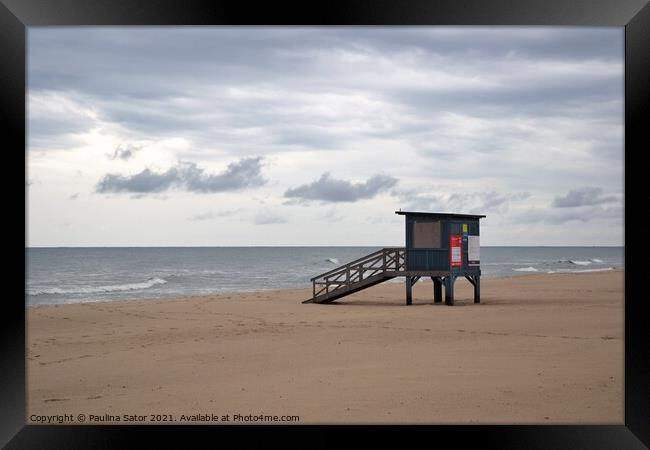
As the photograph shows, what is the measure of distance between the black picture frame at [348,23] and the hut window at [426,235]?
15830mm

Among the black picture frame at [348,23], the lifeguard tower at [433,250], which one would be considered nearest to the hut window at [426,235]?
the lifeguard tower at [433,250]

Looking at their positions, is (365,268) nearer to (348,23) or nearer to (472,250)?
(472,250)

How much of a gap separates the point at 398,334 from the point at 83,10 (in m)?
11.3

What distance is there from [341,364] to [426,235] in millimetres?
11327

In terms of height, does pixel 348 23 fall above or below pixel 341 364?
above

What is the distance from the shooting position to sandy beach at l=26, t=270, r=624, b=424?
31.0 feet

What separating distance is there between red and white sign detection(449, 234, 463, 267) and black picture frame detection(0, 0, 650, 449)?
15938 mm

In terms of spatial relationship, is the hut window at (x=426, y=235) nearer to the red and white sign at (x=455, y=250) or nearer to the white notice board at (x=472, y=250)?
the red and white sign at (x=455, y=250)

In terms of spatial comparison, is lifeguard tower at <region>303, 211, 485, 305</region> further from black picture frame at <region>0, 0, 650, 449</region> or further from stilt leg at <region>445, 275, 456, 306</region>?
black picture frame at <region>0, 0, 650, 449</region>

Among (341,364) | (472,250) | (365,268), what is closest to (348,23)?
(341,364)

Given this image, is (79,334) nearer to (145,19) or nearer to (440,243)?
(440,243)

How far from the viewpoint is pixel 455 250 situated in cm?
2330

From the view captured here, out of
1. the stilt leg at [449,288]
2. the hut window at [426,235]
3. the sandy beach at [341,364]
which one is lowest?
the sandy beach at [341,364]

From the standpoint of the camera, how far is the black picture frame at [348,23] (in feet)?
22.9
